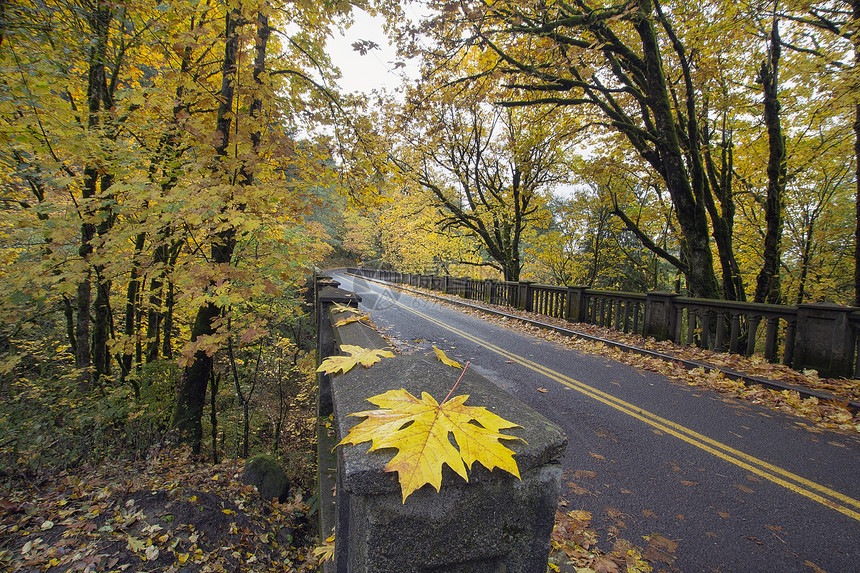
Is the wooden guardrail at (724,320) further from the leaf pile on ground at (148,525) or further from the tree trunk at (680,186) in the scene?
the leaf pile on ground at (148,525)

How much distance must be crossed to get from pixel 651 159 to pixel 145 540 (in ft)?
38.3

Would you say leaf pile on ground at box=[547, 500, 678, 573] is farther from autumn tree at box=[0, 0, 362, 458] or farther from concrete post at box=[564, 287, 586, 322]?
concrete post at box=[564, 287, 586, 322]

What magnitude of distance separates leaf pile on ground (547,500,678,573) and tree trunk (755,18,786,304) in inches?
475

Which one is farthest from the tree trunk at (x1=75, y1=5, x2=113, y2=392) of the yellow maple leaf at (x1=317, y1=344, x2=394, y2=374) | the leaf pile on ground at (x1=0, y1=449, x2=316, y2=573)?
the yellow maple leaf at (x1=317, y1=344, x2=394, y2=374)

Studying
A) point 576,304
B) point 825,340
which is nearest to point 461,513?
point 825,340

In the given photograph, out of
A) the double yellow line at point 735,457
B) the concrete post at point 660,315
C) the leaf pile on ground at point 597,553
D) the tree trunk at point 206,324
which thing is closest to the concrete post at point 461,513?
the leaf pile on ground at point 597,553

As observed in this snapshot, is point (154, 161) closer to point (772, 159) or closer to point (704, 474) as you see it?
point (704, 474)

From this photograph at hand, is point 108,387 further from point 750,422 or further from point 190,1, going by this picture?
point 750,422

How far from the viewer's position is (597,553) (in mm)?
2150

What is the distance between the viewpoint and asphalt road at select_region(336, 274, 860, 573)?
7.25 feet

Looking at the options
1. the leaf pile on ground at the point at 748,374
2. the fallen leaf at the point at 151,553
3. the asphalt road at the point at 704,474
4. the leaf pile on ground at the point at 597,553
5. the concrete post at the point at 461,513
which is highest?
the concrete post at the point at 461,513

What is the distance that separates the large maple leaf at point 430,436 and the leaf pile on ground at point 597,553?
1.42m

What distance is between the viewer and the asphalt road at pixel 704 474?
7.25 feet

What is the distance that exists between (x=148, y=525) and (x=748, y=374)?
296 inches
